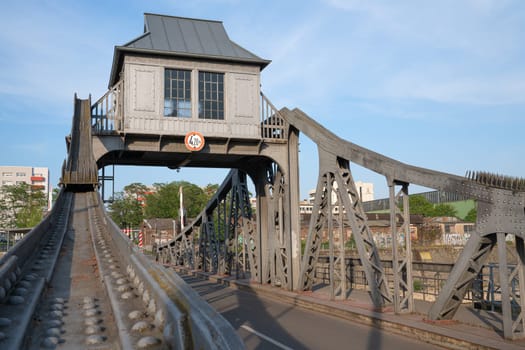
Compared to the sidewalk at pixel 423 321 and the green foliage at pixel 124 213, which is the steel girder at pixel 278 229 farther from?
the green foliage at pixel 124 213

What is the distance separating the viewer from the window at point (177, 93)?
19.5m

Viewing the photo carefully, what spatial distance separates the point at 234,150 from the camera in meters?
20.4

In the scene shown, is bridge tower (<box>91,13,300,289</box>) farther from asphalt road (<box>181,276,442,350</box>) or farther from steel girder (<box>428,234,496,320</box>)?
steel girder (<box>428,234,496,320</box>)

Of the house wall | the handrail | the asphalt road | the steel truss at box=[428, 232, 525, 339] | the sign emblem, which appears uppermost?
the house wall

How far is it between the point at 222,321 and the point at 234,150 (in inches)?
693

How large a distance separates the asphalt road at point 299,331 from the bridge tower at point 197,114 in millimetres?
4143

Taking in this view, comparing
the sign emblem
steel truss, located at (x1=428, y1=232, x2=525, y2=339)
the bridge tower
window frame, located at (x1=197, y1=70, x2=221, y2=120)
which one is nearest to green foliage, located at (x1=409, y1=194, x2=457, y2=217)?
the bridge tower

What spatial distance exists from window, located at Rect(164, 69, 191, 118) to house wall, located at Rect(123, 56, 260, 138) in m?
0.20

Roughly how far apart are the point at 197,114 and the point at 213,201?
40.5 ft

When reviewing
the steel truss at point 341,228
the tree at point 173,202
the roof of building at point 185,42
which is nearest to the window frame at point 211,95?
the roof of building at point 185,42

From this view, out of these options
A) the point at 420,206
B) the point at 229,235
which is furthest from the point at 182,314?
the point at 420,206

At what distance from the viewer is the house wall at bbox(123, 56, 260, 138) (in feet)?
61.9

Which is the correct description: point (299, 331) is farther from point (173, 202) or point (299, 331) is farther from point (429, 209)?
point (173, 202)

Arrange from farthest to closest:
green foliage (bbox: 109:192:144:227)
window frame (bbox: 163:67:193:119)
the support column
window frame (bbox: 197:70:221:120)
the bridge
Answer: green foliage (bbox: 109:192:144:227) < the support column < window frame (bbox: 197:70:221:120) < window frame (bbox: 163:67:193:119) < the bridge
